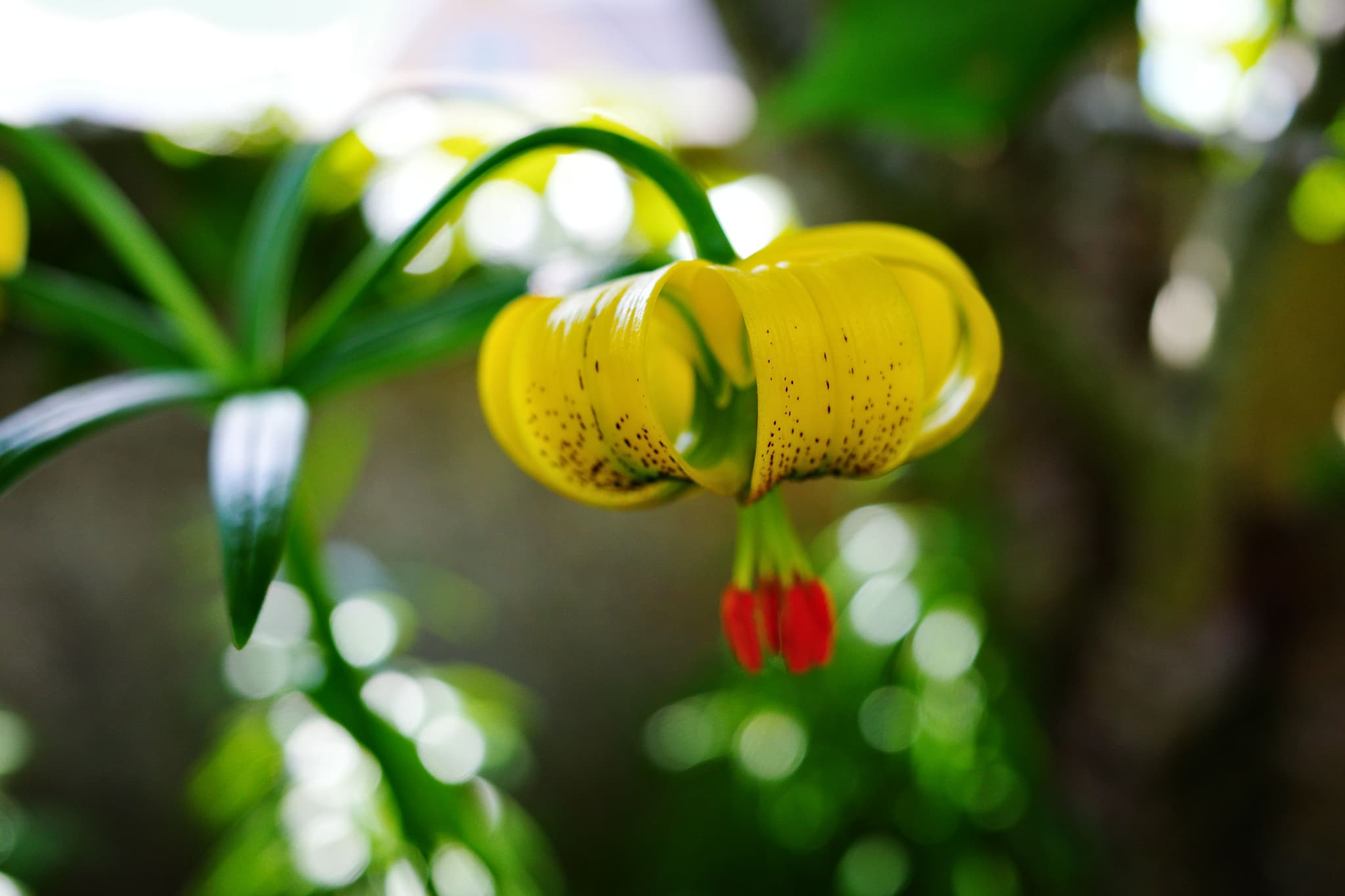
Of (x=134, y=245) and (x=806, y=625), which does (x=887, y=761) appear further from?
(x=134, y=245)

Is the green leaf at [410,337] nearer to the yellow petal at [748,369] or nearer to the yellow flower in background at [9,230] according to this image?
the yellow petal at [748,369]

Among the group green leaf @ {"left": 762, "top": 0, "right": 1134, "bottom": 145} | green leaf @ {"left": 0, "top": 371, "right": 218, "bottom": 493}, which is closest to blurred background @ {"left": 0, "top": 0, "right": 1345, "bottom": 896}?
green leaf @ {"left": 762, "top": 0, "right": 1134, "bottom": 145}

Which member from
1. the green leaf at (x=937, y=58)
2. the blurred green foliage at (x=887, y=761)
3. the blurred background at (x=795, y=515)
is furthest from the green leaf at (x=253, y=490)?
the blurred green foliage at (x=887, y=761)

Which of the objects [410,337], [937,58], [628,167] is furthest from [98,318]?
[937,58]

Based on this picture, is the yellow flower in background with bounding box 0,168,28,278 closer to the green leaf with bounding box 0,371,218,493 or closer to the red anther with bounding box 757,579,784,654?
the green leaf with bounding box 0,371,218,493

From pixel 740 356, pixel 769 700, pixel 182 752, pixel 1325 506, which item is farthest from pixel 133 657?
pixel 1325 506

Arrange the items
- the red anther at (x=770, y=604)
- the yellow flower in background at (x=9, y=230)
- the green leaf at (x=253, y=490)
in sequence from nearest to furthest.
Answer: the green leaf at (x=253, y=490) → the red anther at (x=770, y=604) → the yellow flower in background at (x=9, y=230)
